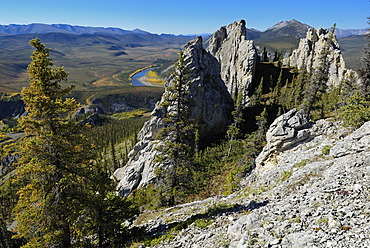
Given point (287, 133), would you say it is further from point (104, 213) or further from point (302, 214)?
point (104, 213)

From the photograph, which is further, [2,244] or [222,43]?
[222,43]

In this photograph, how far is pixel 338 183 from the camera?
479 inches

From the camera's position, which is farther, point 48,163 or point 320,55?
point 320,55

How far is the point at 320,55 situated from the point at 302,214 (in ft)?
276

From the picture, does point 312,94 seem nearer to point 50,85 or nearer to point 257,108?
point 257,108

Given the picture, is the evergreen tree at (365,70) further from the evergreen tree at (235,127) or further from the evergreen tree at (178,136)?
the evergreen tree at (178,136)

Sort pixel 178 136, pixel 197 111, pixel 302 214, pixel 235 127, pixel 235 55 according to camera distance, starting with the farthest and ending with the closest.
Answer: pixel 235 55
pixel 197 111
pixel 235 127
pixel 178 136
pixel 302 214

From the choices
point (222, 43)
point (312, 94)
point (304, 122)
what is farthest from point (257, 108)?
point (222, 43)

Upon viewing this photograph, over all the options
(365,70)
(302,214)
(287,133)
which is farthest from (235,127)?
(302,214)

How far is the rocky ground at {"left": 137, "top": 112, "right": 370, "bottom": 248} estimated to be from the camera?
8.66 metres

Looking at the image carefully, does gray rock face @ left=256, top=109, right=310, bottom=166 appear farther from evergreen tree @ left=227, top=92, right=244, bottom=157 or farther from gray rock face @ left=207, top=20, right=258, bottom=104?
gray rock face @ left=207, top=20, right=258, bottom=104

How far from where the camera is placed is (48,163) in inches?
503

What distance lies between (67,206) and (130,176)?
122 ft

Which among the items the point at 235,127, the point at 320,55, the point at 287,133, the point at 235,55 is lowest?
the point at 235,127
